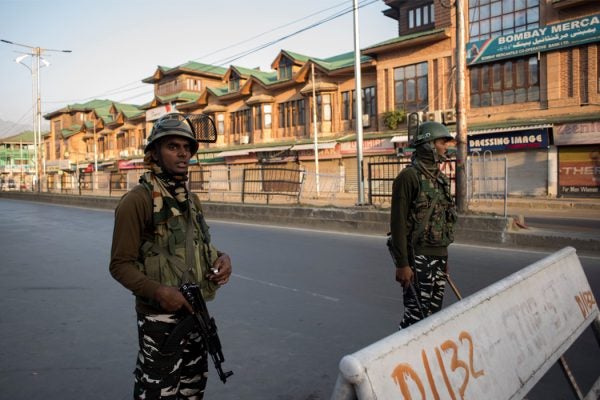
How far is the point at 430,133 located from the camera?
346cm

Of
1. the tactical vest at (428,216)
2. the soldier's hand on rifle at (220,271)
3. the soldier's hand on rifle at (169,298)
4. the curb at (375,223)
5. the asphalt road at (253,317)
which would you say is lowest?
the asphalt road at (253,317)

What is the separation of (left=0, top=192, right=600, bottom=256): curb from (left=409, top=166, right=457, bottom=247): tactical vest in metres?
6.08

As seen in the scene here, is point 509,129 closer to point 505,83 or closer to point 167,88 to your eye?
point 505,83

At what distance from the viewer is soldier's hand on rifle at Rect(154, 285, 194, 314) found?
210 centimetres

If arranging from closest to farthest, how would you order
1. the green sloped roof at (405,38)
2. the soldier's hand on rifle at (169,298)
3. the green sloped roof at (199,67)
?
1. the soldier's hand on rifle at (169,298)
2. the green sloped roof at (405,38)
3. the green sloped roof at (199,67)

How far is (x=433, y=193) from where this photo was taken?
3.43 metres

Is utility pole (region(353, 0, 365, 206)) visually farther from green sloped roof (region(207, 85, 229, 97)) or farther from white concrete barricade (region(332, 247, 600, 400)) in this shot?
green sloped roof (region(207, 85, 229, 97))

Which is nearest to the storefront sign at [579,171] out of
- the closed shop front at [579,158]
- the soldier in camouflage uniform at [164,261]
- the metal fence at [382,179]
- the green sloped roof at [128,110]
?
the closed shop front at [579,158]

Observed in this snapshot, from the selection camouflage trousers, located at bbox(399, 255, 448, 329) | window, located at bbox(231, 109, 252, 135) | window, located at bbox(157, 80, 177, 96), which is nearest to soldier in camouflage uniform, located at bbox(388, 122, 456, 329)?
camouflage trousers, located at bbox(399, 255, 448, 329)

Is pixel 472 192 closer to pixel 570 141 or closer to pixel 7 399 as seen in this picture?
pixel 570 141

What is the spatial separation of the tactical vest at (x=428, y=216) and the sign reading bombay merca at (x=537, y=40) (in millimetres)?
21341

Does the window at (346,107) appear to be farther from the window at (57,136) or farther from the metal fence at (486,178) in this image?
the window at (57,136)

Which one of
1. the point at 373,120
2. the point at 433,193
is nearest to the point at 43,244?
the point at 433,193

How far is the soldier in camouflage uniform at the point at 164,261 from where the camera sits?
7.07 feet
